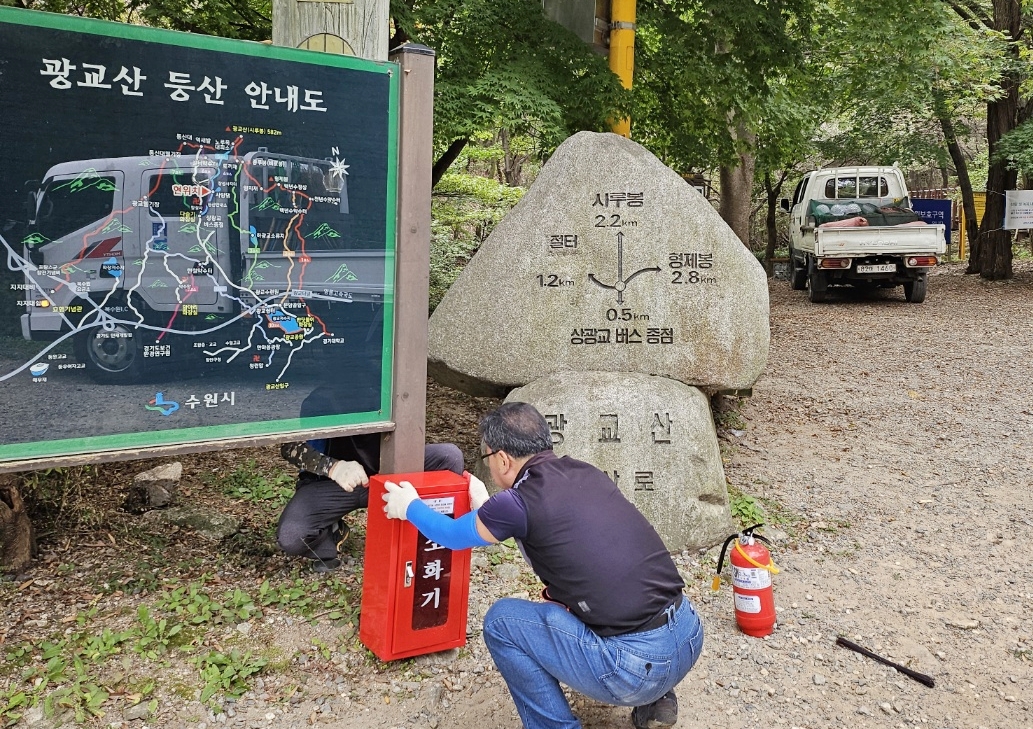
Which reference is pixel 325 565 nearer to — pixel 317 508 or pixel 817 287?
pixel 317 508

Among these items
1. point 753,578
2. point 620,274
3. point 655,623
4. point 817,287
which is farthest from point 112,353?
point 817,287

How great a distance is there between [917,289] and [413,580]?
1211cm

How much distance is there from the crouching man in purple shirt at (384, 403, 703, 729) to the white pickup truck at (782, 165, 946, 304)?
1107cm

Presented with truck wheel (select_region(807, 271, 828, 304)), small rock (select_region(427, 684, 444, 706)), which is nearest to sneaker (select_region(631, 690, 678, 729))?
small rock (select_region(427, 684, 444, 706))

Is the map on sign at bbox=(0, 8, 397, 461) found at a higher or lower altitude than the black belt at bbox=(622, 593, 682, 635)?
higher

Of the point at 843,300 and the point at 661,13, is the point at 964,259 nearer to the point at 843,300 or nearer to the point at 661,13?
the point at 843,300

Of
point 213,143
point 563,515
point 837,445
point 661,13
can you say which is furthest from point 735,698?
point 661,13

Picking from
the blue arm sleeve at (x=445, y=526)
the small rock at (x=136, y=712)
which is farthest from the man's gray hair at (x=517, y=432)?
the small rock at (x=136, y=712)

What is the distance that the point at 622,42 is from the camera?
6.62 metres

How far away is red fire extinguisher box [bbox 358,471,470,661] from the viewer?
318 cm

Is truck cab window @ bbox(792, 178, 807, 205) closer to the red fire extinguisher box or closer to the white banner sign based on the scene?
the white banner sign

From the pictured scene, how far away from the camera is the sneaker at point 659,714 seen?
2.89 m

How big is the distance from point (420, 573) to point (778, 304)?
11781 mm

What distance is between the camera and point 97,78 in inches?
105
